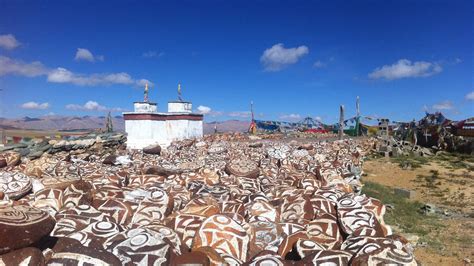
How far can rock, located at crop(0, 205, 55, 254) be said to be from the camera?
380 centimetres

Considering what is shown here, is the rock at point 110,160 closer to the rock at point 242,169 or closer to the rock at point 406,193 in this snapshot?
the rock at point 242,169

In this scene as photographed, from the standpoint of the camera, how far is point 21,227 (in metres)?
3.97

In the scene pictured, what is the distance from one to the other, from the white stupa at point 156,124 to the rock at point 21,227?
12937mm

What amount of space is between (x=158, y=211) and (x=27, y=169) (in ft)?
16.7

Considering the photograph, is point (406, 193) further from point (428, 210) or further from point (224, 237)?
point (224, 237)

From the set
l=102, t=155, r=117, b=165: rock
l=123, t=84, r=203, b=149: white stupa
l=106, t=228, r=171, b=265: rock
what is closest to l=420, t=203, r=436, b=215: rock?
l=106, t=228, r=171, b=265: rock

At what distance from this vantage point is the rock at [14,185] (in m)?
6.81

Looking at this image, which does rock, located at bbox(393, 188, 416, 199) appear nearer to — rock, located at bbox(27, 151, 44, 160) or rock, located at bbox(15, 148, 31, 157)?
rock, located at bbox(27, 151, 44, 160)

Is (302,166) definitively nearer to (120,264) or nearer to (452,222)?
(452,222)

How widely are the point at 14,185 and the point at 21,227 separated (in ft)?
11.6

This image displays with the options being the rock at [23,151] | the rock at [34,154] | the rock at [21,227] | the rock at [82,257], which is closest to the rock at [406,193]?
the rock at [82,257]

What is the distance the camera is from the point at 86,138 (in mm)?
15531

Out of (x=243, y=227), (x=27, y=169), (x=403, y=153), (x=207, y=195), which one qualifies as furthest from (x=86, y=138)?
(x=403, y=153)

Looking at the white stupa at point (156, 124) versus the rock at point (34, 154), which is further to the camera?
the white stupa at point (156, 124)
